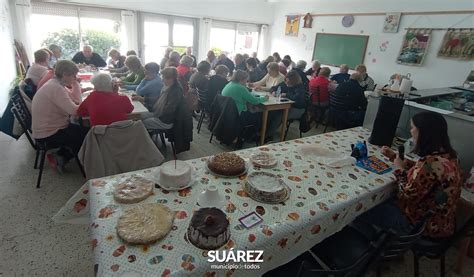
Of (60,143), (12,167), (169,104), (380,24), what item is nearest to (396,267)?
(169,104)

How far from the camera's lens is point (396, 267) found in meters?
1.80

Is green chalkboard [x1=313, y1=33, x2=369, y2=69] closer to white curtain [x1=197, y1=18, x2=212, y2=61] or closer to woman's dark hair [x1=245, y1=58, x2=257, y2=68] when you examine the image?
woman's dark hair [x1=245, y1=58, x2=257, y2=68]

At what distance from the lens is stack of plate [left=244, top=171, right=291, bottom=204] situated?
1221 millimetres

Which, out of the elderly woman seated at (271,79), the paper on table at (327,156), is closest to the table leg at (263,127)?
the elderly woman seated at (271,79)

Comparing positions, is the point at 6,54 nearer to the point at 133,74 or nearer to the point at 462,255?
the point at 133,74

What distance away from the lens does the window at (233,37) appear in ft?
24.4

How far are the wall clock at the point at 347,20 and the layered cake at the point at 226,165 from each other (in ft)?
19.5

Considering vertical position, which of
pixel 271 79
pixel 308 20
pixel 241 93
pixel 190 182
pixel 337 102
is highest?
pixel 308 20

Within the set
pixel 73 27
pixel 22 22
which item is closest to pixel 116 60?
pixel 73 27

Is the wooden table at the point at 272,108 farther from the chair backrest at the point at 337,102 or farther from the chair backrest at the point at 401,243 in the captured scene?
the chair backrest at the point at 401,243

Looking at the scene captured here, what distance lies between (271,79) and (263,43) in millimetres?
4401

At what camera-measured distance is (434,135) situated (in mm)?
1403

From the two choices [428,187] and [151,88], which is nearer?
[428,187]

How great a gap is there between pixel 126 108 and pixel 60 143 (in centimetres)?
72
